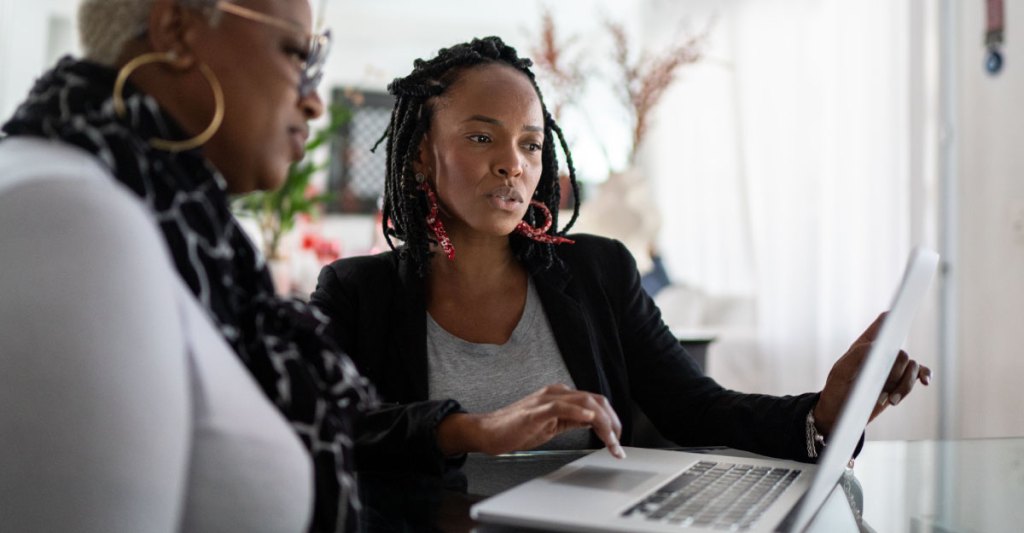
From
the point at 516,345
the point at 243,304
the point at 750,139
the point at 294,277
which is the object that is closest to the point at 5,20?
the point at 294,277

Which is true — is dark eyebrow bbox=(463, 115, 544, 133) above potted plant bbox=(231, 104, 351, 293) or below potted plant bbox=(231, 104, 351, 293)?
above

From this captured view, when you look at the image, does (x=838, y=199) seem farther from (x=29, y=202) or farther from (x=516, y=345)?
(x=29, y=202)

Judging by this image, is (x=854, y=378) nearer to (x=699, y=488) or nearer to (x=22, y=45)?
(x=699, y=488)

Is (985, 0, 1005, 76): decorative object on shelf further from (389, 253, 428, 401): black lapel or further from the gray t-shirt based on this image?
(389, 253, 428, 401): black lapel

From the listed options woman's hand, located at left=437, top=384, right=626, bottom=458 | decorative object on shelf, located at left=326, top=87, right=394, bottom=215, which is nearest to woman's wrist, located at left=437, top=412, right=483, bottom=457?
woman's hand, located at left=437, top=384, right=626, bottom=458

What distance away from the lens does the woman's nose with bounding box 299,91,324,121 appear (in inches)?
31.4

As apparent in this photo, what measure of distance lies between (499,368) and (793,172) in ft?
8.21

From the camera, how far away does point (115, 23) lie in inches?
28.2

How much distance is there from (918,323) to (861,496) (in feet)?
7.22

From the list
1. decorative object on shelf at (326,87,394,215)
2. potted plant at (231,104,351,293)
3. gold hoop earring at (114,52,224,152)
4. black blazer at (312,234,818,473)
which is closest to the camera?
gold hoop earring at (114,52,224,152)

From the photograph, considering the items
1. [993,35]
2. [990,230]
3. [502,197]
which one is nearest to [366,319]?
[502,197]

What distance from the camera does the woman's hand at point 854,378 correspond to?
3.81ft

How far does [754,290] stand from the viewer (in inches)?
153

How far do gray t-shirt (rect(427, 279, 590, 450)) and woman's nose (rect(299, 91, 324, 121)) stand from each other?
0.69m
